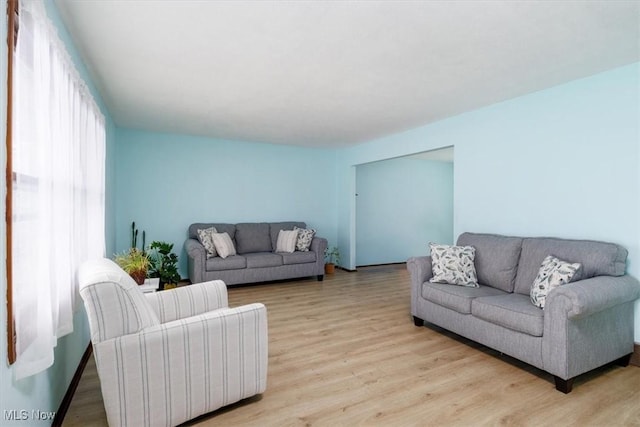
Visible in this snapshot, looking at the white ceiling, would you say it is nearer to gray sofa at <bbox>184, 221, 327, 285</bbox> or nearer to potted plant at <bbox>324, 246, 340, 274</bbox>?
gray sofa at <bbox>184, 221, 327, 285</bbox>

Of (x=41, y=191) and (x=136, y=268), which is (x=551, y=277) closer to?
(x=41, y=191)

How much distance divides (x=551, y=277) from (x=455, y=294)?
2.46 feet

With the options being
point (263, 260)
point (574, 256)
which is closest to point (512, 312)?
point (574, 256)

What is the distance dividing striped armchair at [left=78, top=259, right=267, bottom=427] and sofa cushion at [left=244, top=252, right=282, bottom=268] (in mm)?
3011

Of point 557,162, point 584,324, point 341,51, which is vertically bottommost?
point 584,324

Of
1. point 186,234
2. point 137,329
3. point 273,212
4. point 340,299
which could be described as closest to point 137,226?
point 186,234

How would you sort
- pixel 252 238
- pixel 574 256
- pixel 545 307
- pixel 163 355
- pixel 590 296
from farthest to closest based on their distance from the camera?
1. pixel 252 238
2. pixel 574 256
3. pixel 545 307
4. pixel 590 296
5. pixel 163 355

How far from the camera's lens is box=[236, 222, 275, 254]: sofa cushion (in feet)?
18.3

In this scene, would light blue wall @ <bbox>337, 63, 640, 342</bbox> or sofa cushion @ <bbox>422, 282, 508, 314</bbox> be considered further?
sofa cushion @ <bbox>422, 282, 508, 314</bbox>

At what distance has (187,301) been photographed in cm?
242

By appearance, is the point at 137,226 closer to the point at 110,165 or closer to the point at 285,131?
the point at 110,165

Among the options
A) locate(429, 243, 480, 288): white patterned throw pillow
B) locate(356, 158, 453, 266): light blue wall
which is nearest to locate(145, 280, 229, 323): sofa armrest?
locate(429, 243, 480, 288): white patterned throw pillow

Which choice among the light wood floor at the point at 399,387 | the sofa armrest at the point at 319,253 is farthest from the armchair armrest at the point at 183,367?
the sofa armrest at the point at 319,253

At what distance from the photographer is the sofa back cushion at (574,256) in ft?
8.24
